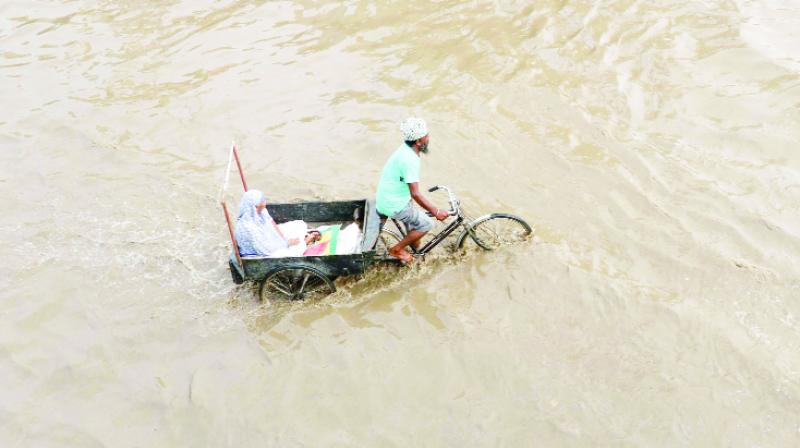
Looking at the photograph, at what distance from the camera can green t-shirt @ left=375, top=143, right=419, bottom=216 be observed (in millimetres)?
5414

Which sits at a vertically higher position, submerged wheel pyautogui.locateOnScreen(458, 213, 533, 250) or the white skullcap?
the white skullcap

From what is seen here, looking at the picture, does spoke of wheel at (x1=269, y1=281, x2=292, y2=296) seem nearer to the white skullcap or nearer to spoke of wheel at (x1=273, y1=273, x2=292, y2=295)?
spoke of wheel at (x1=273, y1=273, x2=292, y2=295)

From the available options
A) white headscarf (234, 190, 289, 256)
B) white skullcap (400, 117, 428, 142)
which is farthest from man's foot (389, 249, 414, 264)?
white skullcap (400, 117, 428, 142)

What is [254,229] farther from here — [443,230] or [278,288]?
[443,230]

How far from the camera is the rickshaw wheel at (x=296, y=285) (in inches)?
223

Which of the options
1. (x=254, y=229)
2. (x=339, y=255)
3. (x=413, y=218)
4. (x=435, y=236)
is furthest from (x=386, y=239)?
(x=254, y=229)

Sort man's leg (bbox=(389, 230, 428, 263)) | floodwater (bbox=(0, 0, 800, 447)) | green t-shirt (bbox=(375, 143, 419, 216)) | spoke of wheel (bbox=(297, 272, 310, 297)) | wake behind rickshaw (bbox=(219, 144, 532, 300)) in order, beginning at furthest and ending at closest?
man's leg (bbox=(389, 230, 428, 263)) < spoke of wheel (bbox=(297, 272, 310, 297)) < wake behind rickshaw (bbox=(219, 144, 532, 300)) < green t-shirt (bbox=(375, 143, 419, 216)) < floodwater (bbox=(0, 0, 800, 447))

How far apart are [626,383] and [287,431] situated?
2879 millimetres

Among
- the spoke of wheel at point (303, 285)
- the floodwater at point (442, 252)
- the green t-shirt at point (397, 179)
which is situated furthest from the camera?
the spoke of wheel at point (303, 285)

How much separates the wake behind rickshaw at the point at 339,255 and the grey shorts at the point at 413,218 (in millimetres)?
240

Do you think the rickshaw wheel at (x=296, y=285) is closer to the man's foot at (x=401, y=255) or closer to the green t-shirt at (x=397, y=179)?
the man's foot at (x=401, y=255)

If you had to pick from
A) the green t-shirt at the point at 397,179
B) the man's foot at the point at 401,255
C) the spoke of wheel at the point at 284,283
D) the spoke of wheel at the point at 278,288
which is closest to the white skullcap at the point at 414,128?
the green t-shirt at the point at 397,179

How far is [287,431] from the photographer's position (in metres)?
4.91

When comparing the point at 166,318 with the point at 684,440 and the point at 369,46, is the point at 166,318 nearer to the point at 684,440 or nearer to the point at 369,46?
the point at 684,440
